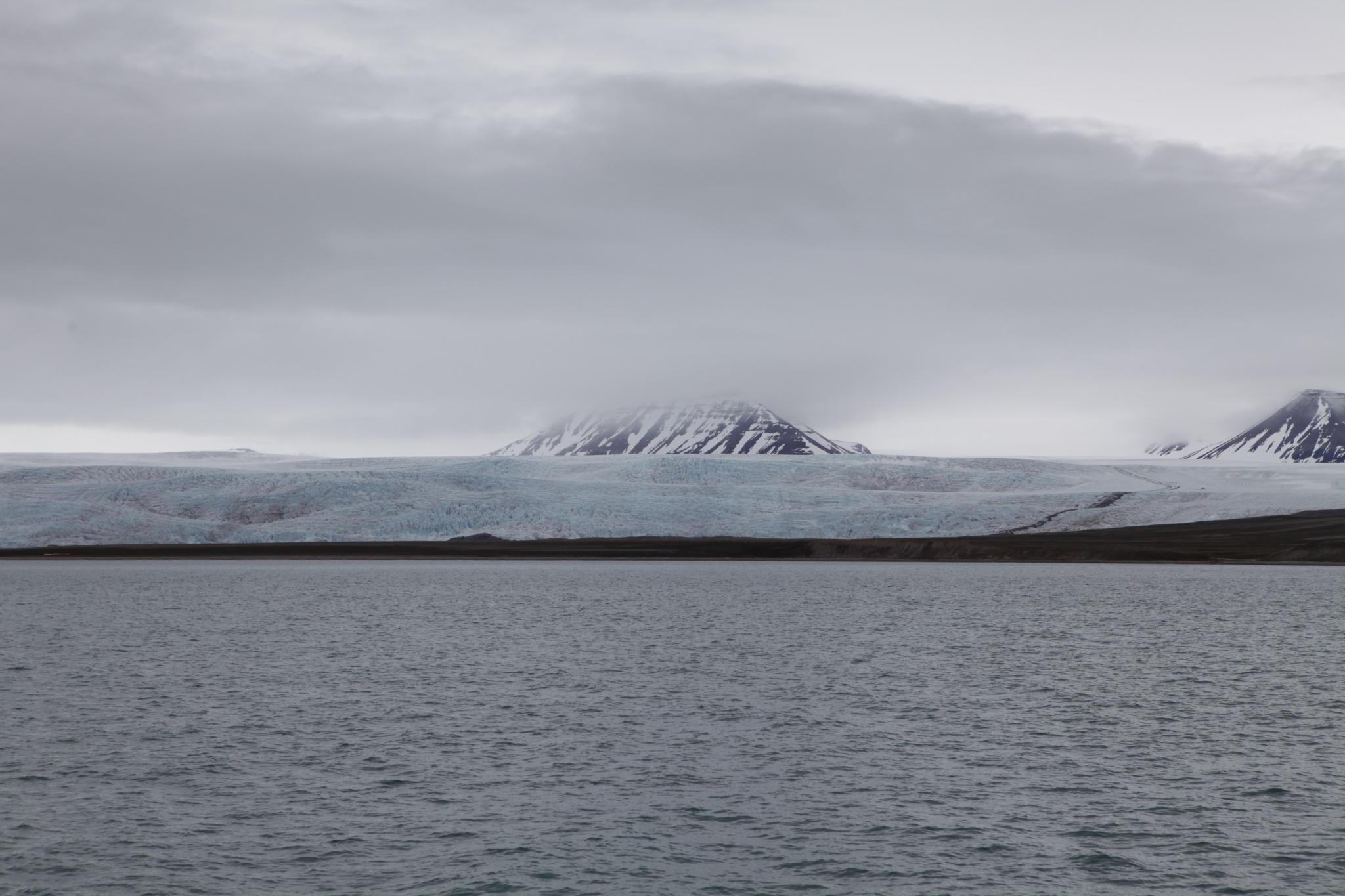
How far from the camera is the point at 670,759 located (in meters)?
20.5

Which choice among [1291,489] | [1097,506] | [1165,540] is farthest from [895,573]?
[1291,489]

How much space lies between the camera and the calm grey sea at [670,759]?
Answer: 14.4 meters

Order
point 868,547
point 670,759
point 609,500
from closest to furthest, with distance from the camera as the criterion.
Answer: point 670,759 < point 868,547 < point 609,500

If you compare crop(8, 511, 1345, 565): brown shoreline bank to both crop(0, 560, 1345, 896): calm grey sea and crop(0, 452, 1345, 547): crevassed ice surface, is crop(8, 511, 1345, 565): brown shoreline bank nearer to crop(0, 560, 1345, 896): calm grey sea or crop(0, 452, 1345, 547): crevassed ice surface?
crop(0, 452, 1345, 547): crevassed ice surface

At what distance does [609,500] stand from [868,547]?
93.1ft

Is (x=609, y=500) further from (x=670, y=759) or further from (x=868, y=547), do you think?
(x=670, y=759)

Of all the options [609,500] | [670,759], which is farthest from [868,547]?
[670,759]

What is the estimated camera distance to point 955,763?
20172 mm

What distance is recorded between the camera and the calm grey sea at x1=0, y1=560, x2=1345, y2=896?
47.3 ft

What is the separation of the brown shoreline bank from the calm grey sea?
176ft

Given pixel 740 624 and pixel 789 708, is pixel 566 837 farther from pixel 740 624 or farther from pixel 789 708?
pixel 740 624

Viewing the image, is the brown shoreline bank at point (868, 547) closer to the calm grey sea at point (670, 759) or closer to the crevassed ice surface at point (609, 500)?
the crevassed ice surface at point (609, 500)

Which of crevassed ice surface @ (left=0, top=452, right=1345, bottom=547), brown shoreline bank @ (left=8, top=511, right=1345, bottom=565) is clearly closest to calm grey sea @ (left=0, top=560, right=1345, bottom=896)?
brown shoreline bank @ (left=8, top=511, right=1345, bottom=565)

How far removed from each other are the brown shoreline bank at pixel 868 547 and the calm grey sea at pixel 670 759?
5351 cm
